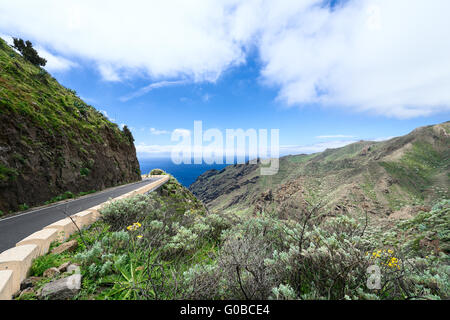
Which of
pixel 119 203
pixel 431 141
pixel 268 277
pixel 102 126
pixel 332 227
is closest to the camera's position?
pixel 268 277

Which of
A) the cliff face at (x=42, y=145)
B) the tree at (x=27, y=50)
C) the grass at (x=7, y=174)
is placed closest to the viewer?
the grass at (x=7, y=174)

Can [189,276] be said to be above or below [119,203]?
below

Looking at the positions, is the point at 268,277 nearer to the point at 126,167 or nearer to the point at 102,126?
the point at 102,126

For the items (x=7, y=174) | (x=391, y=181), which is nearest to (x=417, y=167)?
(x=391, y=181)

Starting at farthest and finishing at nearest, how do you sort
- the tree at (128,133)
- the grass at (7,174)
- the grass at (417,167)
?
the grass at (417,167) → the tree at (128,133) → the grass at (7,174)

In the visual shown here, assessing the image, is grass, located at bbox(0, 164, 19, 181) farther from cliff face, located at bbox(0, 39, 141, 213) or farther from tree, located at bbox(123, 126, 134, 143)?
tree, located at bbox(123, 126, 134, 143)

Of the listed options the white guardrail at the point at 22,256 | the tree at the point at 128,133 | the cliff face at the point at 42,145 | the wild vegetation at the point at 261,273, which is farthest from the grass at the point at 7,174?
the tree at the point at 128,133

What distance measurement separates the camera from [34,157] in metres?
10.1

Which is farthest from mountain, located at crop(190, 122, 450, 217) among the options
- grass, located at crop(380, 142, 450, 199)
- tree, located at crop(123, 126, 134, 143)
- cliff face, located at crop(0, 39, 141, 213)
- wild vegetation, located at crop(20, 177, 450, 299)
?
tree, located at crop(123, 126, 134, 143)

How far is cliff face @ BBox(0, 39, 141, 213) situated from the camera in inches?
350

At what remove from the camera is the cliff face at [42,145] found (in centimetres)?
889

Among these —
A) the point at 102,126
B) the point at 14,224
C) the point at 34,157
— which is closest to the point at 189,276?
the point at 14,224

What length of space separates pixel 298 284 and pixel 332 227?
2624mm

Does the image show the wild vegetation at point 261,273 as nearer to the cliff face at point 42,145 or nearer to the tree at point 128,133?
the cliff face at point 42,145
